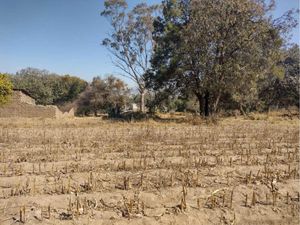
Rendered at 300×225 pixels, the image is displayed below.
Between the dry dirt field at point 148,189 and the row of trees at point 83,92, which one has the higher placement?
the row of trees at point 83,92

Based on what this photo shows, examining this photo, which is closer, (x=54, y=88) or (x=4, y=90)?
(x=4, y=90)

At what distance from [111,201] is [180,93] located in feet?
68.9

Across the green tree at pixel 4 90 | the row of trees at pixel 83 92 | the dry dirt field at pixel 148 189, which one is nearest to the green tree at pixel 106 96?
the row of trees at pixel 83 92

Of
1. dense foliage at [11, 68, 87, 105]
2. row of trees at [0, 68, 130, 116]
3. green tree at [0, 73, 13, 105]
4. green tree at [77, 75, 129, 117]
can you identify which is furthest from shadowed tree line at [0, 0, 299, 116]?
dense foliage at [11, 68, 87, 105]

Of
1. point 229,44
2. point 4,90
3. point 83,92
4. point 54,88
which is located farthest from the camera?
point 54,88

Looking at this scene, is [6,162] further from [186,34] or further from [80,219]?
[186,34]

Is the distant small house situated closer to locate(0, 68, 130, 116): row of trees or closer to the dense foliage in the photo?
locate(0, 68, 130, 116): row of trees

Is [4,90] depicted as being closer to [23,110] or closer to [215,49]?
[23,110]

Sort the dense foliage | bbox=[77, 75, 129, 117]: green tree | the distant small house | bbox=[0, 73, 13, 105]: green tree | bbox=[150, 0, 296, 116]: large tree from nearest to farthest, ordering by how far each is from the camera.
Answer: bbox=[150, 0, 296, 116]: large tree → bbox=[0, 73, 13, 105]: green tree → the distant small house → bbox=[77, 75, 129, 117]: green tree → the dense foliage

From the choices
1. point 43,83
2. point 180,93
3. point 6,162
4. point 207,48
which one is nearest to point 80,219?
point 6,162

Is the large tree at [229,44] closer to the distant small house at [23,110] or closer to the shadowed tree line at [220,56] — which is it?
the shadowed tree line at [220,56]

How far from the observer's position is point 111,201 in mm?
4438

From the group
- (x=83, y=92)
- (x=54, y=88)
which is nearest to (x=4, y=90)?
(x=83, y=92)

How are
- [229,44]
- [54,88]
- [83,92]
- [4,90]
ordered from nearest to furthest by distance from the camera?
[229,44] < [4,90] < [83,92] < [54,88]
